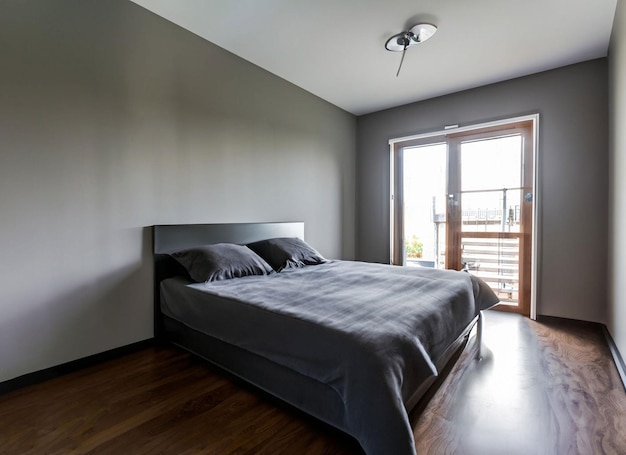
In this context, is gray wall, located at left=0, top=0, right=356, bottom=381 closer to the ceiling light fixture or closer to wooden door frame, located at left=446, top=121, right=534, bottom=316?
the ceiling light fixture

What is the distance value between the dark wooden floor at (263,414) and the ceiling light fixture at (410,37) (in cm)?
253

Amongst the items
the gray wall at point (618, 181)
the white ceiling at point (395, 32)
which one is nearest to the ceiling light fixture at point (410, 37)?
the white ceiling at point (395, 32)

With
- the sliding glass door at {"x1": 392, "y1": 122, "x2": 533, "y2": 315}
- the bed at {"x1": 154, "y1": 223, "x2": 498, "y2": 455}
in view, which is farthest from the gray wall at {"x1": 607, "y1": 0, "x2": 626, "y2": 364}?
the bed at {"x1": 154, "y1": 223, "x2": 498, "y2": 455}

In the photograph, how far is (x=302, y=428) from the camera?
1.44 meters

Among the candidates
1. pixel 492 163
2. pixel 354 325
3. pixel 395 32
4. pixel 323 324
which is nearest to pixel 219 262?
pixel 323 324

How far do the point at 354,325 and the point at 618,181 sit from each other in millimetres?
2430

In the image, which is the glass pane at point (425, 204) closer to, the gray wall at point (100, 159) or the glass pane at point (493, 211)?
Answer: the glass pane at point (493, 211)

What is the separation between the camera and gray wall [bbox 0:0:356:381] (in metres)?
1.75

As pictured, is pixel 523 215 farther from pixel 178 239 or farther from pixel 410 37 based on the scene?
pixel 178 239

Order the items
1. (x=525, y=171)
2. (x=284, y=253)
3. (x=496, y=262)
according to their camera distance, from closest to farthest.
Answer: (x=284, y=253) → (x=525, y=171) → (x=496, y=262)

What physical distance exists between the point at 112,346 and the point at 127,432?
93 centimetres

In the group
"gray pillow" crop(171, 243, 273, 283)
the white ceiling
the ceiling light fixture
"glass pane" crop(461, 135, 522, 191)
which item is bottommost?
"gray pillow" crop(171, 243, 273, 283)

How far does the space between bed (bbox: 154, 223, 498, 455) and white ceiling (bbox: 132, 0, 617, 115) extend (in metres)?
1.65

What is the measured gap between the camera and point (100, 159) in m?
2.06
